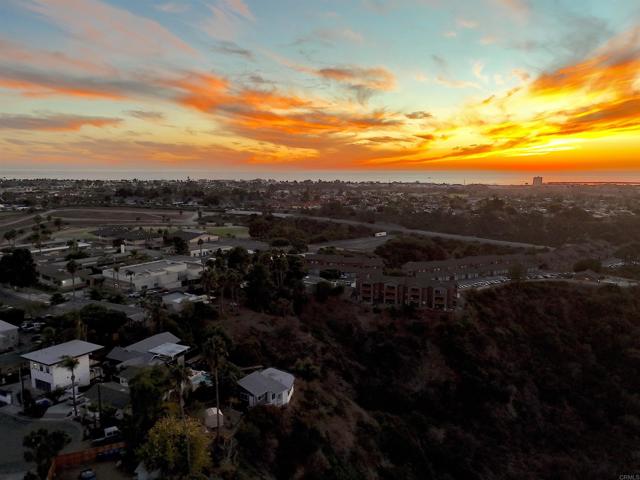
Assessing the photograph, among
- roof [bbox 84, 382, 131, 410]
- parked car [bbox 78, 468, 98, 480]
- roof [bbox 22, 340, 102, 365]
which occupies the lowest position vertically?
parked car [bbox 78, 468, 98, 480]

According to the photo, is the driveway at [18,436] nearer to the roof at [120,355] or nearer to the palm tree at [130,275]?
the roof at [120,355]

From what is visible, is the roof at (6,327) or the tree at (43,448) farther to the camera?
the roof at (6,327)

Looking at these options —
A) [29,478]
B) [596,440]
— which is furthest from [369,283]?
[29,478]

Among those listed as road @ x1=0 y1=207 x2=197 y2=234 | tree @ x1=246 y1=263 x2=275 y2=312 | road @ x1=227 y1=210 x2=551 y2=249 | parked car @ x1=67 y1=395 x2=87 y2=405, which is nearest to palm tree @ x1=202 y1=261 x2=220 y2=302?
tree @ x1=246 y1=263 x2=275 y2=312

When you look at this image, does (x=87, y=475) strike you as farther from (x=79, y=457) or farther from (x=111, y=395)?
(x=111, y=395)

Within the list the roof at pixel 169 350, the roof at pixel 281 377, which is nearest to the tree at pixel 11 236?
the roof at pixel 169 350

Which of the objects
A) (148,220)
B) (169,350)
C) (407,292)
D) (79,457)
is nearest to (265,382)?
(169,350)

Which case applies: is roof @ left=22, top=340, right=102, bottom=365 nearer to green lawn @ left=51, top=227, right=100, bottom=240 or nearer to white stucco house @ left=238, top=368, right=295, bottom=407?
white stucco house @ left=238, top=368, right=295, bottom=407
